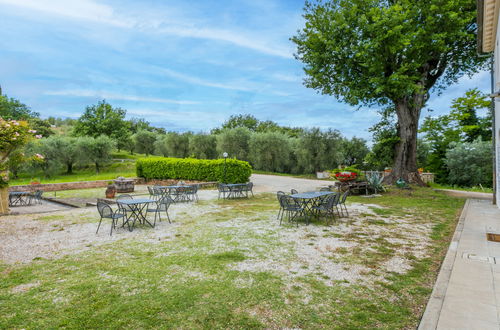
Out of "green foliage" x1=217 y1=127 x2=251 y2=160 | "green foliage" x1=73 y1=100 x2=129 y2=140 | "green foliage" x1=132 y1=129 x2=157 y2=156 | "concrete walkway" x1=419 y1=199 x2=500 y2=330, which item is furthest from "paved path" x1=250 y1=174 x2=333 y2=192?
"green foliage" x1=73 y1=100 x2=129 y2=140

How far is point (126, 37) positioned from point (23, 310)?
17.8 meters

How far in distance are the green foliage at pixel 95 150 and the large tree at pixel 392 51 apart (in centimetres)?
2397

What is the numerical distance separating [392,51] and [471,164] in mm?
13465

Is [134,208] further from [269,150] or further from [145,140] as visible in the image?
[145,140]

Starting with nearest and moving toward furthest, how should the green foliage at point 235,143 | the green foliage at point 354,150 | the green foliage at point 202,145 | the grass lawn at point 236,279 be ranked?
the grass lawn at point 236,279 < the green foliage at point 235,143 < the green foliage at point 354,150 < the green foliage at point 202,145

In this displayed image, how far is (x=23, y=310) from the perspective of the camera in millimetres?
2977

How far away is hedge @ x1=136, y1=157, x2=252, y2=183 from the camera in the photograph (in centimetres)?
1641

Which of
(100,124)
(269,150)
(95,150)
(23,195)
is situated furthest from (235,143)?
(100,124)

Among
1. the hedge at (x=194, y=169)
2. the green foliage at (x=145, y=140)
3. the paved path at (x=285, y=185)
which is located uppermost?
the green foliage at (x=145, y=140)

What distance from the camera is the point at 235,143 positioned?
101 ft

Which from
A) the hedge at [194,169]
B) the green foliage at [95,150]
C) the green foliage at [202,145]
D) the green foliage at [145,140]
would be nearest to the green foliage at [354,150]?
the green foliage at [202,145]

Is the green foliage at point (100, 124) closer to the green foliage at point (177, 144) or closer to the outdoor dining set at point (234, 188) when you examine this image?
the green foliage at point (177, 144)

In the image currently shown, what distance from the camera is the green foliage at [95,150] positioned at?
2925 centimetres

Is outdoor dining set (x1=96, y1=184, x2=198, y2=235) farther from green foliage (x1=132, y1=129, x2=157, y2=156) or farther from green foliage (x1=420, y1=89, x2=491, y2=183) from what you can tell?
green foliage (x1=132, y1=129, x2=157, y2=156)
